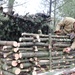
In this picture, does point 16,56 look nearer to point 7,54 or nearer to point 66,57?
point 7,54

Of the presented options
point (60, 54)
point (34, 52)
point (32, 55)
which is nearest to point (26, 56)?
point (32, 55)

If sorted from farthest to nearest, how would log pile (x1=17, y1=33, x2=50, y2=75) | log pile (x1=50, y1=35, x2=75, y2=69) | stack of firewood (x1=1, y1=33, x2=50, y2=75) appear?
log pile (x1=50, y1=35, x2=75, y2=69), log pile (x1=17, y1=33, x2=50, y2=75), stack of firewood (x1=1, y1=33, x2=50, y2=75)

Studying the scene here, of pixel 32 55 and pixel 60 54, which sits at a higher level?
pixel 32 55

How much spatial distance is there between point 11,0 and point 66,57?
284 inches

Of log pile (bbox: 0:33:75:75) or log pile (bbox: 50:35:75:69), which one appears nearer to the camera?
log pile (bbox: 0:33:75:75)

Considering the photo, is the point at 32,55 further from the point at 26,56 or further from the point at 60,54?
the point at 60,54

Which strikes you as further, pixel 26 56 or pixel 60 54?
pixel 60 54

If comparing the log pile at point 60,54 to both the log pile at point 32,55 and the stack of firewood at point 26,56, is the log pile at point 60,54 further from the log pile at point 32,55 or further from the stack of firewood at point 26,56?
the stack of firewood at point 26,56

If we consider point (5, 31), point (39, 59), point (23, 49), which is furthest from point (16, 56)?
point (5, 31)

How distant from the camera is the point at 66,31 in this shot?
960 cm

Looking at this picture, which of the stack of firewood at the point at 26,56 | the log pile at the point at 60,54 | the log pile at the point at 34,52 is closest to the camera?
the stack of firewood at the point at 26,56

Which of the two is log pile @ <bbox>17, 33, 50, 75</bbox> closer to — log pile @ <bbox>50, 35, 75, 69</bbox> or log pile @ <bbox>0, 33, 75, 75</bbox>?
log pile @ <bbox>0, 33, 75, 75</bbox>

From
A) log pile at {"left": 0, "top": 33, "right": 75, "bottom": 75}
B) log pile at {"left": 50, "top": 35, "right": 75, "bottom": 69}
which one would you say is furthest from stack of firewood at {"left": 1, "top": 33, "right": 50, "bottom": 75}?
log pile at {"left": 50, "top": 35, "right": 75, "bottom": 69}

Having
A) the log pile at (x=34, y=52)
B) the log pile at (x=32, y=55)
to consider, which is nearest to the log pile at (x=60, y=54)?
the log pile at (x=32, y=55)
